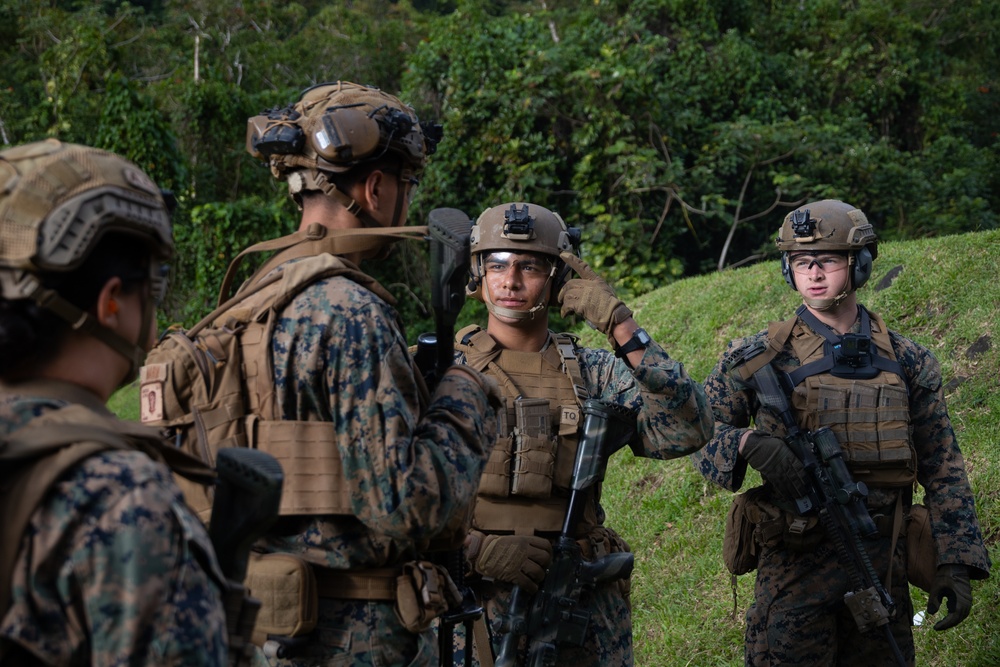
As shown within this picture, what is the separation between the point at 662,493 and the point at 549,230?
3.86m

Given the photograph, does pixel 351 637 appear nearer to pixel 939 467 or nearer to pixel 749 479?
pixel 939 467

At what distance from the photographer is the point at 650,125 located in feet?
45.5

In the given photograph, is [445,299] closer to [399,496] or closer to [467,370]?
[467,370]

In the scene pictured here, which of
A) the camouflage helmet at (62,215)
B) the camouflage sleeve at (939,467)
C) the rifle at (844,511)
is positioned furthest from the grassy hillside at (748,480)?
the camouflage helmet at (62,215)

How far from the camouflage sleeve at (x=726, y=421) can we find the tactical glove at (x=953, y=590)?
0.89m

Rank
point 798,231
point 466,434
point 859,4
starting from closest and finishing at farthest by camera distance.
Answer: point 466,434, point 798,231, point 859,4

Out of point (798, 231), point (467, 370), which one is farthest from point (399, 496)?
point (798, 231)

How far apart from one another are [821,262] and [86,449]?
12.1 ft

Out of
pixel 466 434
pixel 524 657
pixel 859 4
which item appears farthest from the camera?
pixel 859 4

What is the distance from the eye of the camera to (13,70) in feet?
66.5

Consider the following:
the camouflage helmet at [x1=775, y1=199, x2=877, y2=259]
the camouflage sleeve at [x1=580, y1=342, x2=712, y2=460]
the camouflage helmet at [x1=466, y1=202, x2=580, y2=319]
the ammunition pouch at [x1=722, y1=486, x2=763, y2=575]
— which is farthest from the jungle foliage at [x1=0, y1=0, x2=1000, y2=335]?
the camouflage sleeve at [x1=580, y1=342, x2=712, y2=460]

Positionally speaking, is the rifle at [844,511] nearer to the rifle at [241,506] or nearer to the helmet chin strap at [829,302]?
the helmet chin strap at [829,302]

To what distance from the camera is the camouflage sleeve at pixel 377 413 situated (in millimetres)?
2600

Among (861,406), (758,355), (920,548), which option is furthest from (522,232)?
(920,548)
